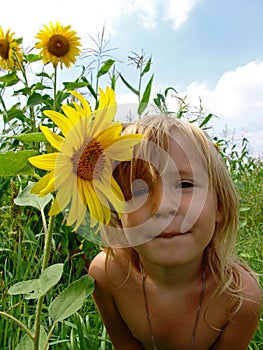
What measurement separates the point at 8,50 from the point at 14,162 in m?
1.39

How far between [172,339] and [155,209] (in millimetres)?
384

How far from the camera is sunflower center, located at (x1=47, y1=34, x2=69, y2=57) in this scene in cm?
188

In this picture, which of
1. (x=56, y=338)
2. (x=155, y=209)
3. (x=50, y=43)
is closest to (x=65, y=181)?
(x=155, y=209)

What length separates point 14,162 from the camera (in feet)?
2.00

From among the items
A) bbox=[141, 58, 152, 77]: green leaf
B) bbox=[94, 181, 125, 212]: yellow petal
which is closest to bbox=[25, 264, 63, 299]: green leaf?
bbox=[94, 181, 125, 212]: yellow petal

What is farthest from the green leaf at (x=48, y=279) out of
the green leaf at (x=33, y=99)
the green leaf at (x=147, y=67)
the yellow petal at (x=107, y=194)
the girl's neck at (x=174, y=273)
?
the green leaf at (x=147, y=67)

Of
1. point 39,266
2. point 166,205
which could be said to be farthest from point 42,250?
point 166,205

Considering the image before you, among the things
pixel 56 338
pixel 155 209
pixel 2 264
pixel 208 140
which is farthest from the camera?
pixel 2 264

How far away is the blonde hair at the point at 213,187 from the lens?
35.3 inches

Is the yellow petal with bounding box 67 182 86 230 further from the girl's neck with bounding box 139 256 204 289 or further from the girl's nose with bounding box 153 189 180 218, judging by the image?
the girl's neck with bounding box 139 256 204 289

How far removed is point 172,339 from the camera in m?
1.05

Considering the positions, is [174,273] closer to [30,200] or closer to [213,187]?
[213,187]

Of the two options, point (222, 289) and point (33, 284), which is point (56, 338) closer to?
point (222, 289)

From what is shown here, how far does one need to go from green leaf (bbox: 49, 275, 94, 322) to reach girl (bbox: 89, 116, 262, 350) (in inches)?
7.6
